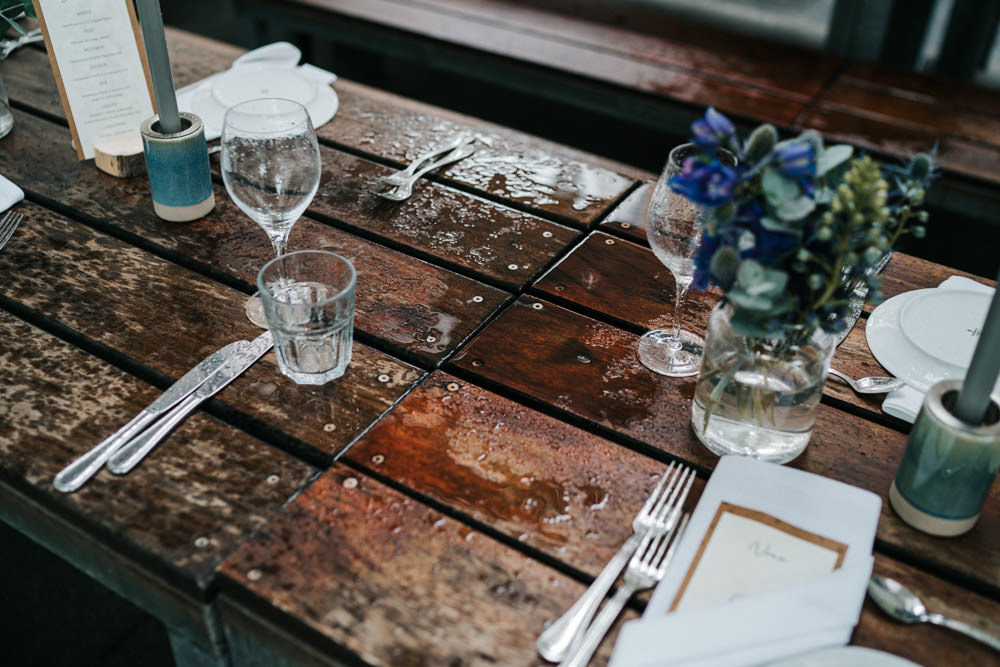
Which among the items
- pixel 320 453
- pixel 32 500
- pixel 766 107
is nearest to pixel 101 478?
pixel 32 500

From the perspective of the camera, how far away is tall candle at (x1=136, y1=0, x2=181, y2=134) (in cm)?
104

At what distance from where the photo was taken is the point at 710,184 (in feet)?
2.24

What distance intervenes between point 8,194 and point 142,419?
0.53 meters

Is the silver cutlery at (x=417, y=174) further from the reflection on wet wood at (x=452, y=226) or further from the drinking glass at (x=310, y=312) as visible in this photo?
the drinking glass at (x=310, y=312)

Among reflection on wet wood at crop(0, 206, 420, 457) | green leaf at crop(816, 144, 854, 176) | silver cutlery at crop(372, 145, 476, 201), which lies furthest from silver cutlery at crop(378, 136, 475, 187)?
green leaf at crop(816, 144, 854, 176)

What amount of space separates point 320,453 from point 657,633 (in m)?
0.36

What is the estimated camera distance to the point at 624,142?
2809 mm

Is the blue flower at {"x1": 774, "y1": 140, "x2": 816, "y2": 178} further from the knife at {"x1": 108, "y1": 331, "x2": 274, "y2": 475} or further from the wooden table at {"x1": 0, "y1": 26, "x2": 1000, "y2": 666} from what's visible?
the knife at {"x1": 108, "y1": 331, "x2": 274, "y2": 475}

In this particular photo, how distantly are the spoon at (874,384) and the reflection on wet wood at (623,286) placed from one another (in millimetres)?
174

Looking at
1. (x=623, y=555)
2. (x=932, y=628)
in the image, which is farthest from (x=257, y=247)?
(x=932, y=628)

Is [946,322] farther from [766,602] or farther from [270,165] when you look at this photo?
[270,165]

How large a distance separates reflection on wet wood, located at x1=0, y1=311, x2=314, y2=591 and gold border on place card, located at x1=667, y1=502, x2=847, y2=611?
365 millimetres

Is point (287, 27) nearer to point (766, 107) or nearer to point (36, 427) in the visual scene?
point (766, 107)

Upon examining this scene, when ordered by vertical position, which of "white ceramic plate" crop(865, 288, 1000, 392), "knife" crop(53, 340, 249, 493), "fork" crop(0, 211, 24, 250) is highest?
"fork" crop(0, 211, 24, 250)
